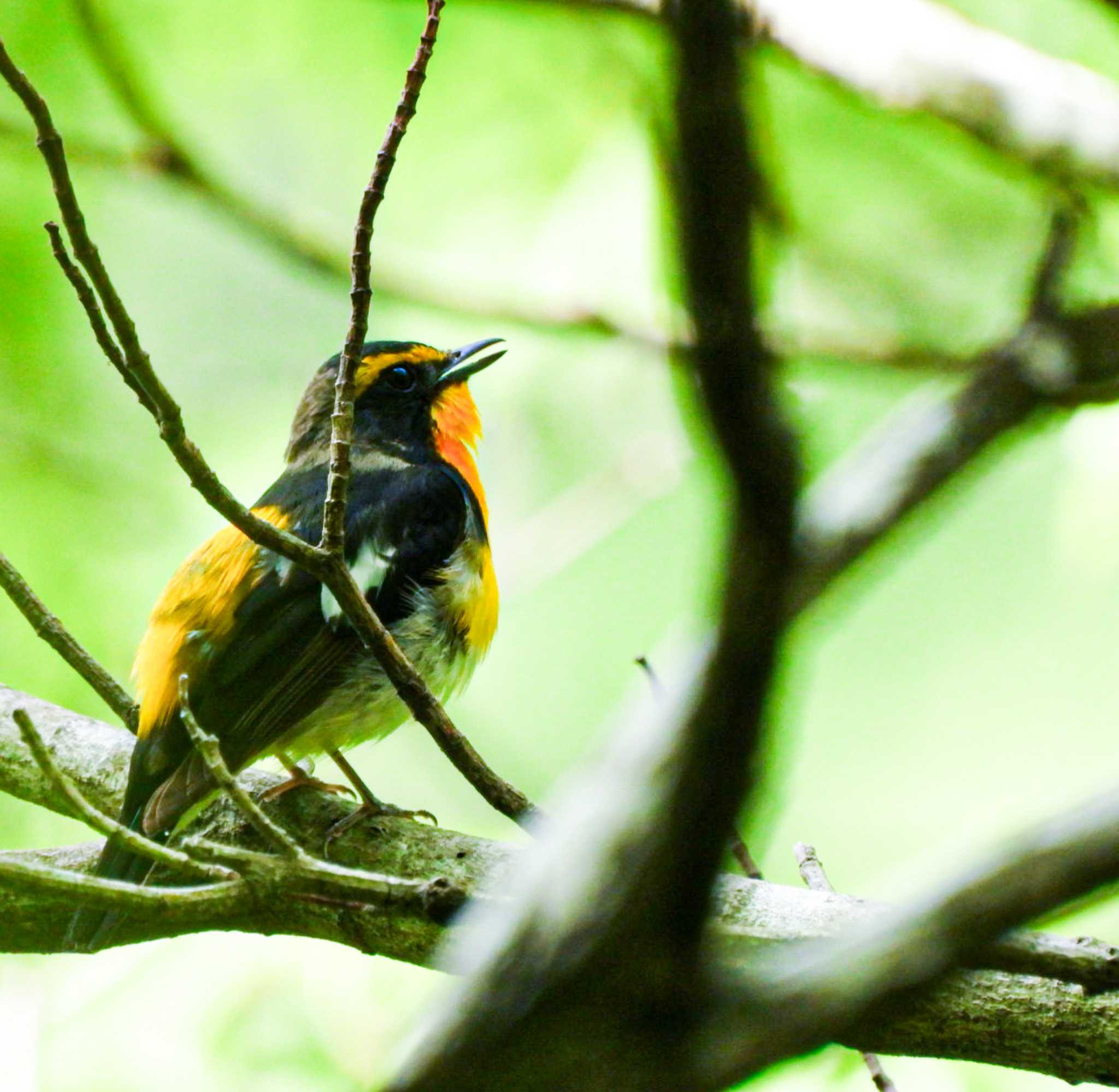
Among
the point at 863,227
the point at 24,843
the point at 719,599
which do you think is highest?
the point at 863,227

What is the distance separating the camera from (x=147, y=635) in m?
3.82

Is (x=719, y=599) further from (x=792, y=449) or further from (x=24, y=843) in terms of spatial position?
(x=24, y=843)

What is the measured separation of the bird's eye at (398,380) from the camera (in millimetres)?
4715

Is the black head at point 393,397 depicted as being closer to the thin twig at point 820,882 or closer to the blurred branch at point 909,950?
the thin twig at point 820,882

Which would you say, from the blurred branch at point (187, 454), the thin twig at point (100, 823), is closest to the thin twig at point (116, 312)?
the blurred branch at point (187, 454)

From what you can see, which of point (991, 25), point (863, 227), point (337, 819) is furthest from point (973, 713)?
point (337, 819)

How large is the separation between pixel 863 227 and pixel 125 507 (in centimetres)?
383

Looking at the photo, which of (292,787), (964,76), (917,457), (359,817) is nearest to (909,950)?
(917,457)

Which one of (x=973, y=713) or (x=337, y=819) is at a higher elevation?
(x=973, y=713)

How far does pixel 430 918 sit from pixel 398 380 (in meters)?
3.02

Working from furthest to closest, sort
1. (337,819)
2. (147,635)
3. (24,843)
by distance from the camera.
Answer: (24,843) → (147,635) → (337,819)

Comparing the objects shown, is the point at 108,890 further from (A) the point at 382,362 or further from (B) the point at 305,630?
(A) the point at 382,362

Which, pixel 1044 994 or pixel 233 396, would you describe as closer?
pixel 1044 994

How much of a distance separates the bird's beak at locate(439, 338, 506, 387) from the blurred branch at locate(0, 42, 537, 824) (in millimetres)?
2202
